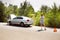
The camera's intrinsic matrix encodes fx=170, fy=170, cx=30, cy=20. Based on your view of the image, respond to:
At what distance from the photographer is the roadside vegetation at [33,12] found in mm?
3943

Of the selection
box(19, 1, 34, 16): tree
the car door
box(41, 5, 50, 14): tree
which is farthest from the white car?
box(41, 5, 50, 14): tree

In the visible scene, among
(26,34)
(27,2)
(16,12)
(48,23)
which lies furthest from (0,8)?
(48,23)

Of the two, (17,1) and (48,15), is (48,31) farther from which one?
(17,1)

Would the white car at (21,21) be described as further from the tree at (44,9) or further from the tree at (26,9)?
the tree at (44,9)

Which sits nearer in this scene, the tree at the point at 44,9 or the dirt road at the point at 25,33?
the dirt road at the point at 25,33

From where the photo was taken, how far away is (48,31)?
12.8ft

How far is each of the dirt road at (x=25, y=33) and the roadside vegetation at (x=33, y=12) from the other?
0.56 feet

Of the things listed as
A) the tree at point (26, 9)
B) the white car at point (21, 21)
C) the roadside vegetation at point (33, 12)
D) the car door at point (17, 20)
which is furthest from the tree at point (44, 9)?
the car door at point (17, 20)

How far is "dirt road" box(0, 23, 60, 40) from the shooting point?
372cm

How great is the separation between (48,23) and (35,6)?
1.66 feet

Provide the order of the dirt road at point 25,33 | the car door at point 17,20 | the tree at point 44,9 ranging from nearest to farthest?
the dirt road at point 25,33
the tree at point 44,9
the car door at point 17,20

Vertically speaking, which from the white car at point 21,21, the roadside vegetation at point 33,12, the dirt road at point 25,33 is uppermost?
the roadside vegetation at point 33,12

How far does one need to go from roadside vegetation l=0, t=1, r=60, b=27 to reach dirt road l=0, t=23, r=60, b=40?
0.56ft

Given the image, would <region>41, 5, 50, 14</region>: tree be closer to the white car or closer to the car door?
the white car
